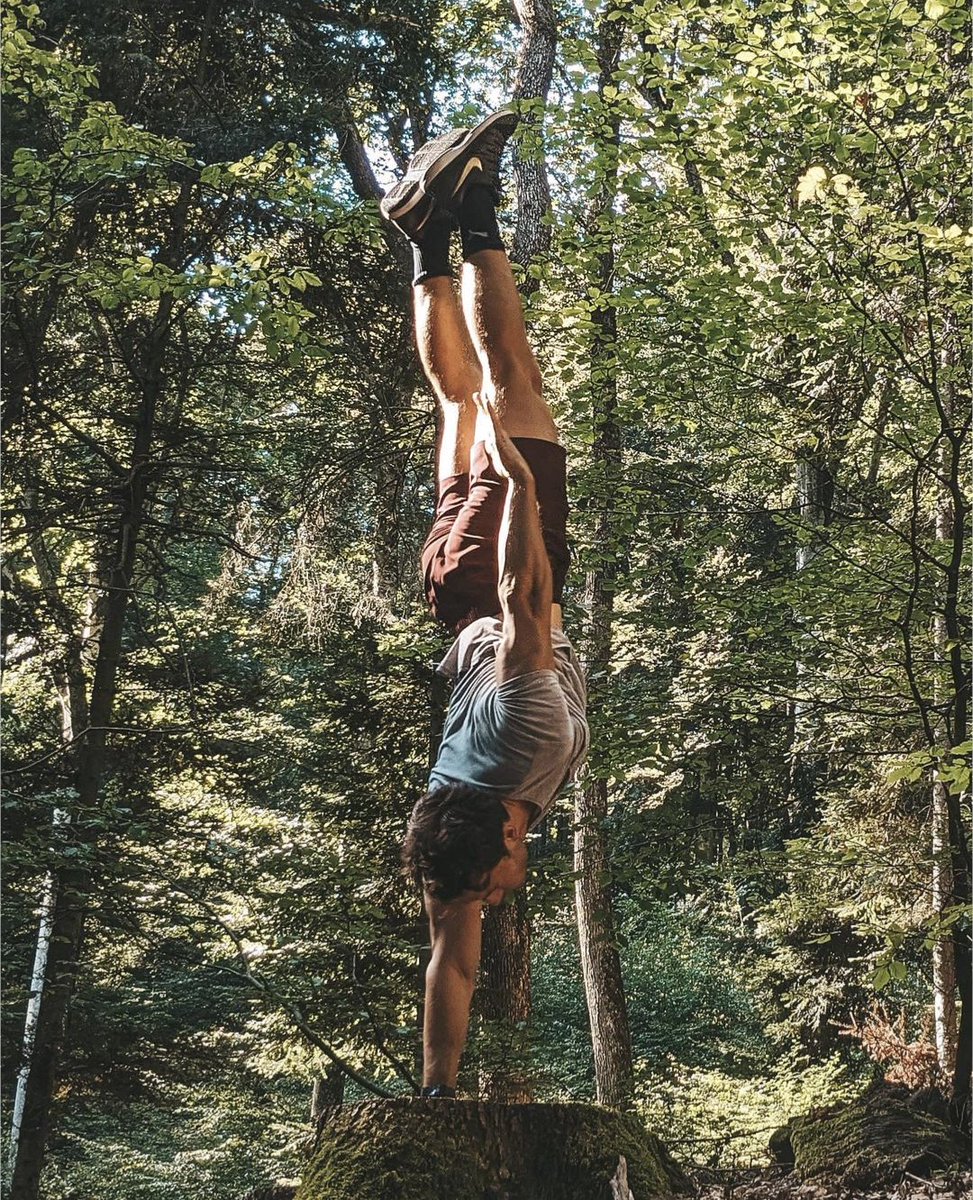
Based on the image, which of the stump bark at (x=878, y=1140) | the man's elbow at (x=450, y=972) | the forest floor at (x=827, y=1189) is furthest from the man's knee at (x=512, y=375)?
the stump bark at (x=878, y=1140)

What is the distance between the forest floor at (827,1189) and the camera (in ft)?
12.6

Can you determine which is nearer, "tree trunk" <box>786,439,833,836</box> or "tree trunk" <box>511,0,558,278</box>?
"tree trunk" <box>786,439,833,836</box>

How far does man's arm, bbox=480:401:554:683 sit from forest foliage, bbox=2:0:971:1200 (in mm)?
1218

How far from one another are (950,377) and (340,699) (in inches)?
200

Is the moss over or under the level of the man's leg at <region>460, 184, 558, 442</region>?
under

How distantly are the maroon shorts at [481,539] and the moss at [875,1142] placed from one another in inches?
102

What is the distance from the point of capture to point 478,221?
3.85m

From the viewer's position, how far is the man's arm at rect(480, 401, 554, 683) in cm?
321

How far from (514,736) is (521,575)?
1.45 ft

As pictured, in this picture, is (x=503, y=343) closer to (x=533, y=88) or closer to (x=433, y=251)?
(x=433, y=251)

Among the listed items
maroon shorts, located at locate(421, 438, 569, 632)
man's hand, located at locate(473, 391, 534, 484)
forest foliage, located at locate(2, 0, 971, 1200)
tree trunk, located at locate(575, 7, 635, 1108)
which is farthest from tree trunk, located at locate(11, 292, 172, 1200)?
man's hand, located at locate(473, 391, 534, 484)

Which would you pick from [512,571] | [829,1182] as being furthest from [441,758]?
[829,1182]

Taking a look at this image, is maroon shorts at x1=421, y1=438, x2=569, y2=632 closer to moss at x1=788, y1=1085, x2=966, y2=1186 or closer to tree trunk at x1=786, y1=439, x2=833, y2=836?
moss at x1=788, y1=1085, x2=966, y2=1186

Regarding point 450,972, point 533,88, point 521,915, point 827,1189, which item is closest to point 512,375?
point 450,972
